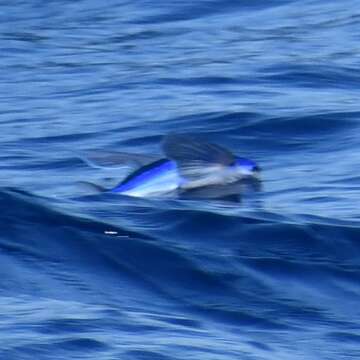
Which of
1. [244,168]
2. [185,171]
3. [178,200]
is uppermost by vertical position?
[244,168]

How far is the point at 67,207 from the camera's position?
6.67 metres

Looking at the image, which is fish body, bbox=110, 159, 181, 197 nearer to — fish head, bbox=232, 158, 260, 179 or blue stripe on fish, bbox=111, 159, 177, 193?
blue stripe on fish, bbox=111, 159, 177, 193

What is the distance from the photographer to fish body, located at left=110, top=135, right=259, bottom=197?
6.80 m

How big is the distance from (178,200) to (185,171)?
15 centimetres

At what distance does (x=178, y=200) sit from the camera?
Result: 6.86 m

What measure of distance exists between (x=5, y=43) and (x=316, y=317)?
641 centimetres

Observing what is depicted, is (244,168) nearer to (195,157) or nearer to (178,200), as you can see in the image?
(195,157)

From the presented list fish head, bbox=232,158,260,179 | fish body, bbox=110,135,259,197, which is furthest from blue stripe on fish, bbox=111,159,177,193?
fish head, bbox=232,158,260,179

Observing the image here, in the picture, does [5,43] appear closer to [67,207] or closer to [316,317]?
[67,207]

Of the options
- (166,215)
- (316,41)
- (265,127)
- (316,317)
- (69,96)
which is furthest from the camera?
(316,41)

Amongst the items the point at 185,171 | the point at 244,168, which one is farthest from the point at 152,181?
the point at 244,168

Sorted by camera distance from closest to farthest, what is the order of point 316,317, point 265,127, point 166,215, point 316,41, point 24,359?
point 24,359, point 316,317, point 166,215, point 265,127, point 316,41

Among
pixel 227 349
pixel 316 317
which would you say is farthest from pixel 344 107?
pixel 227 349

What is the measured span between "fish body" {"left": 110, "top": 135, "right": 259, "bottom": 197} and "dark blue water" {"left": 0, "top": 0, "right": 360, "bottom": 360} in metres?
0.08
